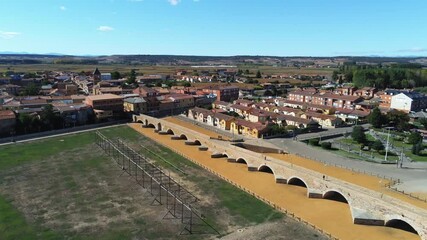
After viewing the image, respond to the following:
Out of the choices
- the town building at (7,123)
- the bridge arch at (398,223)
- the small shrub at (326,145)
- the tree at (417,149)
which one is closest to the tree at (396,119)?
the tree at (417,149)

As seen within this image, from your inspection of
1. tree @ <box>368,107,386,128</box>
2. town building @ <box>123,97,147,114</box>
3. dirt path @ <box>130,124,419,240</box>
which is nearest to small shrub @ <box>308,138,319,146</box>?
dirt path @ <box>130,124,419,240</box>

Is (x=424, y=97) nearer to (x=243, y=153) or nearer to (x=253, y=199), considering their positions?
(x=243, y=153)

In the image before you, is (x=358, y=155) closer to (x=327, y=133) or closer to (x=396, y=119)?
(x=327, y=133)

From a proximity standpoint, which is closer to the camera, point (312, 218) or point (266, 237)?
point (266, 237)

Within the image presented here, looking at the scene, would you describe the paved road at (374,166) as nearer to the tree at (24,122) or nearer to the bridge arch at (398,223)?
the bridge arch at (398,223)

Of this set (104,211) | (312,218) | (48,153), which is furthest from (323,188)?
(48,153)

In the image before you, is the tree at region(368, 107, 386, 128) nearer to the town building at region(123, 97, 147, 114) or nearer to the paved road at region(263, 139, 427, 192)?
the paved road at region(263, 139, 427, 192)

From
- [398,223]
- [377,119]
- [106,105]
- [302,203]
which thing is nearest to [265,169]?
[302,203]
